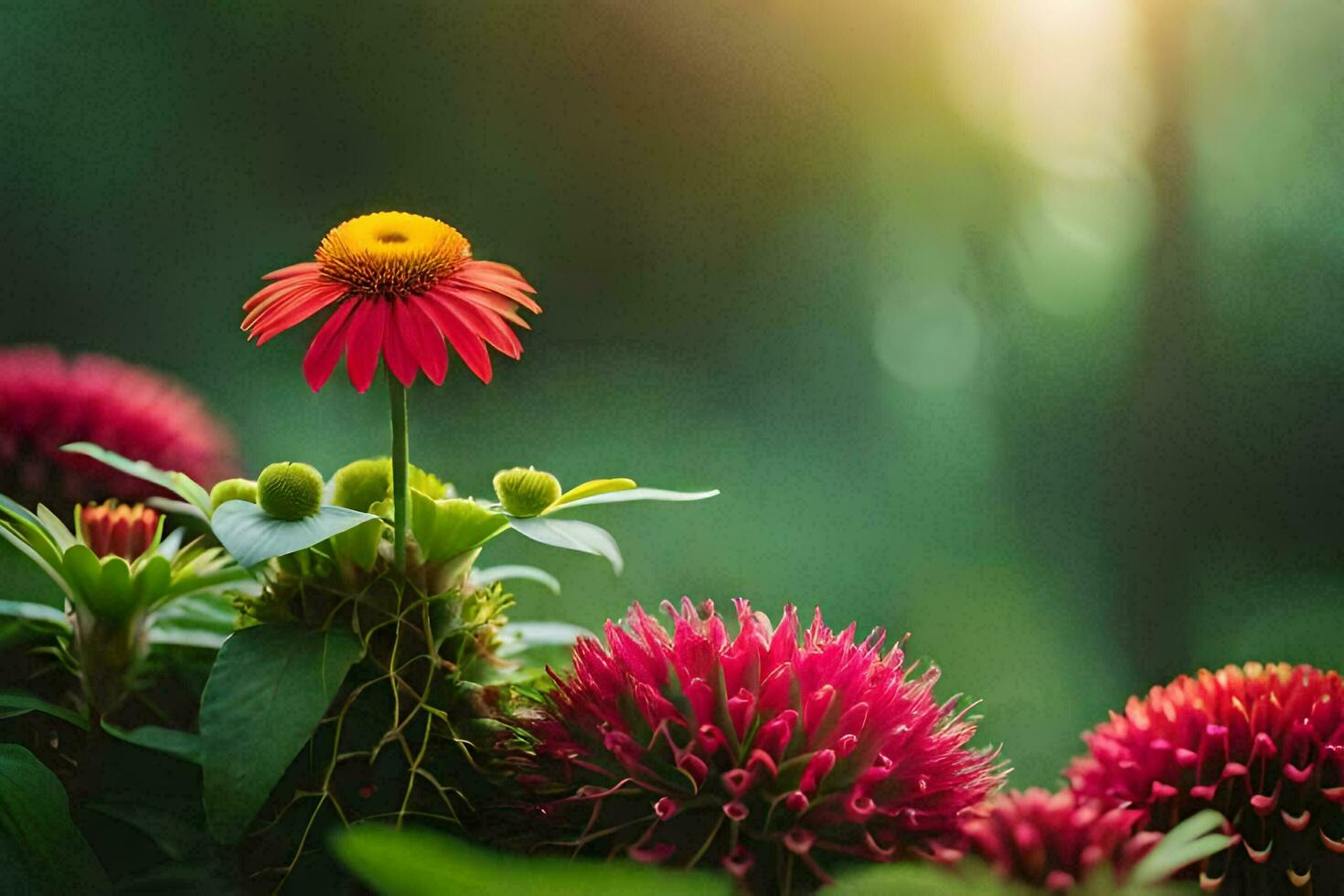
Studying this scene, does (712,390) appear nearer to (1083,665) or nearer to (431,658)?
(1083,665)

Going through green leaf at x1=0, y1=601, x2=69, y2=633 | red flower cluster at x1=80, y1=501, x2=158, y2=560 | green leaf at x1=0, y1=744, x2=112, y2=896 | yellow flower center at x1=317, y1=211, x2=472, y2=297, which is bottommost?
green leaf at x1=0, y1=744, x2=112, y2=896

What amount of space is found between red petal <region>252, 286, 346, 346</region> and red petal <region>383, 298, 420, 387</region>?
13mm

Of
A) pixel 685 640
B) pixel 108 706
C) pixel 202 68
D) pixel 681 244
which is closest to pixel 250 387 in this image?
pixel 202 68

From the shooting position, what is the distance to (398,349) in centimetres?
25

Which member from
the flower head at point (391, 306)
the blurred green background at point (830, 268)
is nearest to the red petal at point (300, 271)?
the flower head at point (391, 306)

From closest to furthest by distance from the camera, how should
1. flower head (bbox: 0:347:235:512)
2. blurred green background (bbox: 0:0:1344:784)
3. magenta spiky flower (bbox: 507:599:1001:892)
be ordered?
magenta spiky flower (bbox: 507:599:1001:892) → flower head (bbox: 0:347:235:512) → blurred green background (bbox: 0:0:1344:784)

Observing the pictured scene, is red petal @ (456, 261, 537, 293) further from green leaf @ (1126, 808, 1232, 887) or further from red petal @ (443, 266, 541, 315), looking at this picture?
green leaf @ (1126, 808, 1232, 887)

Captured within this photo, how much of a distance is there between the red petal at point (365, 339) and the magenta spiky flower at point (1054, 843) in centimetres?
15

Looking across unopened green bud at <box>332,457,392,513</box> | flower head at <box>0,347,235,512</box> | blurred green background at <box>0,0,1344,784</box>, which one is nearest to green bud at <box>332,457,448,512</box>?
unopened green bud at <box>332,457,392,513</box>

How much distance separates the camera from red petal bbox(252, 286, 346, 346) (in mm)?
Answer: 250

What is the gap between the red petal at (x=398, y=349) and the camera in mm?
242

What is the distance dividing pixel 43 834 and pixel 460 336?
14 centimetres

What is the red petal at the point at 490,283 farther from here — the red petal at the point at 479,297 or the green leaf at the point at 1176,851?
the green leaf at the point at 1176,851

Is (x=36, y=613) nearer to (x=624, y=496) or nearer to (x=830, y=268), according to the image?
(x=624, y=496)
